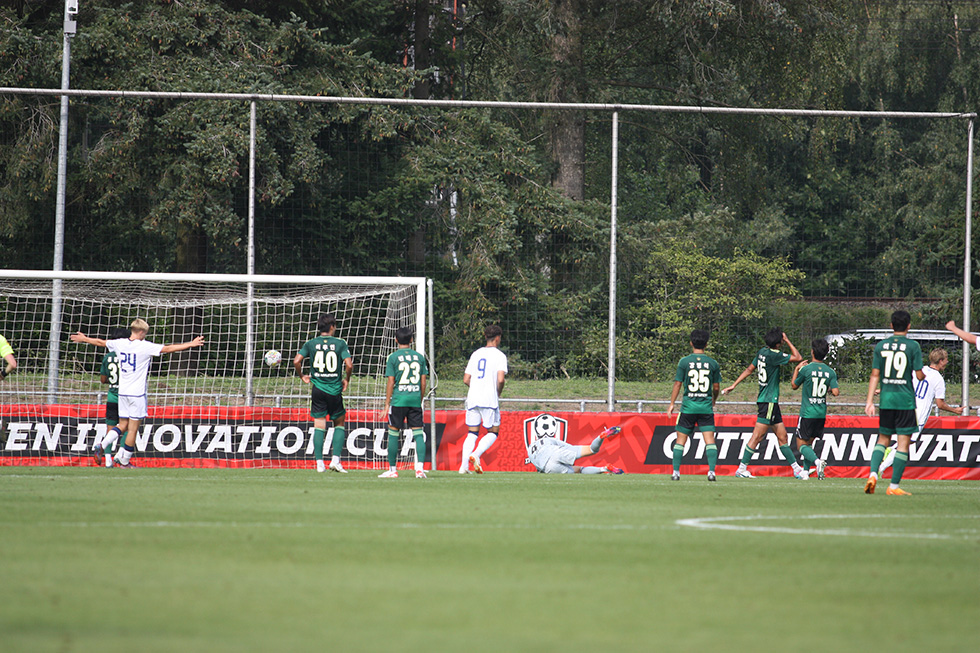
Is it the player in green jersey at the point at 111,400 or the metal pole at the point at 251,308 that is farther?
the metal pole at the point at 251,308

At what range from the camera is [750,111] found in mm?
17703

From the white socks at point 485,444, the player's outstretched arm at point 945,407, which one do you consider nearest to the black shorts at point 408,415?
the white socks at point 485,444

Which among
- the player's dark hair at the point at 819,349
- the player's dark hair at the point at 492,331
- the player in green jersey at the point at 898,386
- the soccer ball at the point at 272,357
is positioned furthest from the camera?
the soccer ball at the point at 272,357

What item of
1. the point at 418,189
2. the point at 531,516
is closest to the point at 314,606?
the point at 531,516

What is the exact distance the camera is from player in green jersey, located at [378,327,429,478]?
13648 millimetres

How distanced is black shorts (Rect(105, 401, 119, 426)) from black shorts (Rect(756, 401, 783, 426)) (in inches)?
340

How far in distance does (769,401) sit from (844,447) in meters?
2.03

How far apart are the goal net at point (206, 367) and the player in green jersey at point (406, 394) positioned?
1247 millimetres

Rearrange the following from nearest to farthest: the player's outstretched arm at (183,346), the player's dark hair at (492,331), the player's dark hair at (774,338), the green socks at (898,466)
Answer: the green socks at (898,466) < the player's outstretched arm at (183,346) < the player's dark hair at (492,331) < the player's dark hair at (774,338)

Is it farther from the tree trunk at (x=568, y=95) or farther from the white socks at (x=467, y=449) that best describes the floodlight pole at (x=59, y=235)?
the tree trunk at (x=568, y=95)

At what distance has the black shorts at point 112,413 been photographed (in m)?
15.3

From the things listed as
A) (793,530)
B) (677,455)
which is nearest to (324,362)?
(677,455)

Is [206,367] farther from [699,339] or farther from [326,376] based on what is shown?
[699,339]

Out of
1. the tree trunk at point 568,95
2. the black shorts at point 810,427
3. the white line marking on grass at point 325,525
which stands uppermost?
the tree trunk at point 568,95
